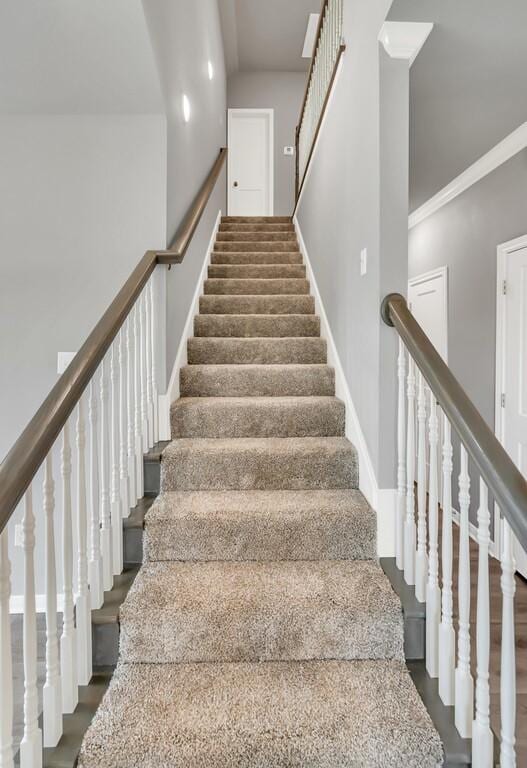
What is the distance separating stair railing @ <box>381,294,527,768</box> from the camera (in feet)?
3.30

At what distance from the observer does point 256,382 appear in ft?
8.29

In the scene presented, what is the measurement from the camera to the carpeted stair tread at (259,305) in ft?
10.7

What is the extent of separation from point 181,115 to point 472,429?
7.63 ft

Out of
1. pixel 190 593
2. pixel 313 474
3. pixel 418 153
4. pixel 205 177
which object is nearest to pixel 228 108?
pixel 205 177

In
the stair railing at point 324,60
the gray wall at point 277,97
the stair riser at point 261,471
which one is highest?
the gray wall at point 277,97

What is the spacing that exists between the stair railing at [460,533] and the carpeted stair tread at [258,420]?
0.63m

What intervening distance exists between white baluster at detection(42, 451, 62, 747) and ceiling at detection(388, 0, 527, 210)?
183 cm

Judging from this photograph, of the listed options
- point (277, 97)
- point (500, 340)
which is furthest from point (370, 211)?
point (277, 97)

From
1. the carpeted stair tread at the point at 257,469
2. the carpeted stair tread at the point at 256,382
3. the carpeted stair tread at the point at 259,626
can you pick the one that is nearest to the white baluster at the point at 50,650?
the carpeted stair tread at the point at 259,626

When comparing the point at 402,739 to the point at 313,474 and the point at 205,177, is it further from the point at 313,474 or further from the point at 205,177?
the point at 205,177

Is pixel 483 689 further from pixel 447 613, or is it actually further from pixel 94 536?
pixel 94 536

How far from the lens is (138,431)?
185 cm

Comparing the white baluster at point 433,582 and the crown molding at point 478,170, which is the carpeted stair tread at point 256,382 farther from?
the crown molding at point 478,170

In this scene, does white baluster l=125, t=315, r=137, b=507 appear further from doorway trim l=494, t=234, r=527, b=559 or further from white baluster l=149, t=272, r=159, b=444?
doorway trim l=494, t=234, r=527, b=559
